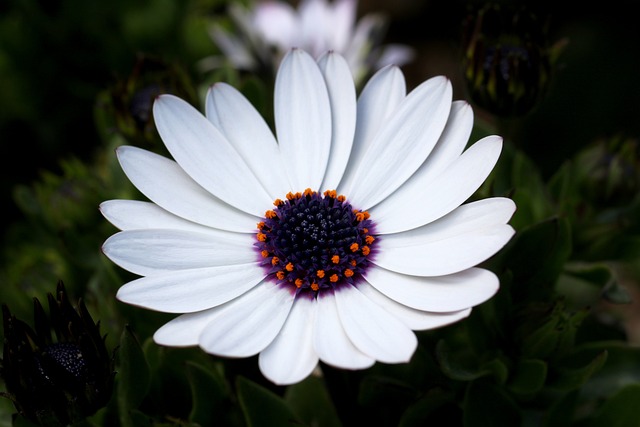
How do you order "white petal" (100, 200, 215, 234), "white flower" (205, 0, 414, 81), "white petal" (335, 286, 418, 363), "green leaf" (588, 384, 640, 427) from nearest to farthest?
"white petal" (335, 286, 418, 363), "white petal" (100, 200, 215, 234), "green leaf" (588, 384, 640, 427), "white flower" (205, 0, 414, 81)

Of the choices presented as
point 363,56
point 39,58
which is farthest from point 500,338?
point 39,58

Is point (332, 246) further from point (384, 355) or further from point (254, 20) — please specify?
point (254, 20)

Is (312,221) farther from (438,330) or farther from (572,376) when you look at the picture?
(572,376)

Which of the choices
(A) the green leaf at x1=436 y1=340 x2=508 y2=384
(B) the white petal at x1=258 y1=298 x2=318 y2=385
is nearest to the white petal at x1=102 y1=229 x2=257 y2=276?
(B) the white petal at x1=258 y1=298 x2=318 y2=385

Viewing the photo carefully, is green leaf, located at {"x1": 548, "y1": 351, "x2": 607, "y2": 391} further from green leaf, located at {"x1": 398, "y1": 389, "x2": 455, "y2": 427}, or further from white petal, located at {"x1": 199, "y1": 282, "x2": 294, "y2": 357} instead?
white petal, located at {"x1": 199, "y1": 282, "x2": 294, "y2": 357}

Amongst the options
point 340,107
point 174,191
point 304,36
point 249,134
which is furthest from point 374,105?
point 304,36

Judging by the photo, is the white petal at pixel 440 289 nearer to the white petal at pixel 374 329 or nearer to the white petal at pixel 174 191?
the white petal at pixel 374 329

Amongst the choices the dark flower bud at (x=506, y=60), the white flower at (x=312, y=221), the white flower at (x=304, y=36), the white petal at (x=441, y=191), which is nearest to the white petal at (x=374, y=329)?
the white flower at (x=312, y=221)
